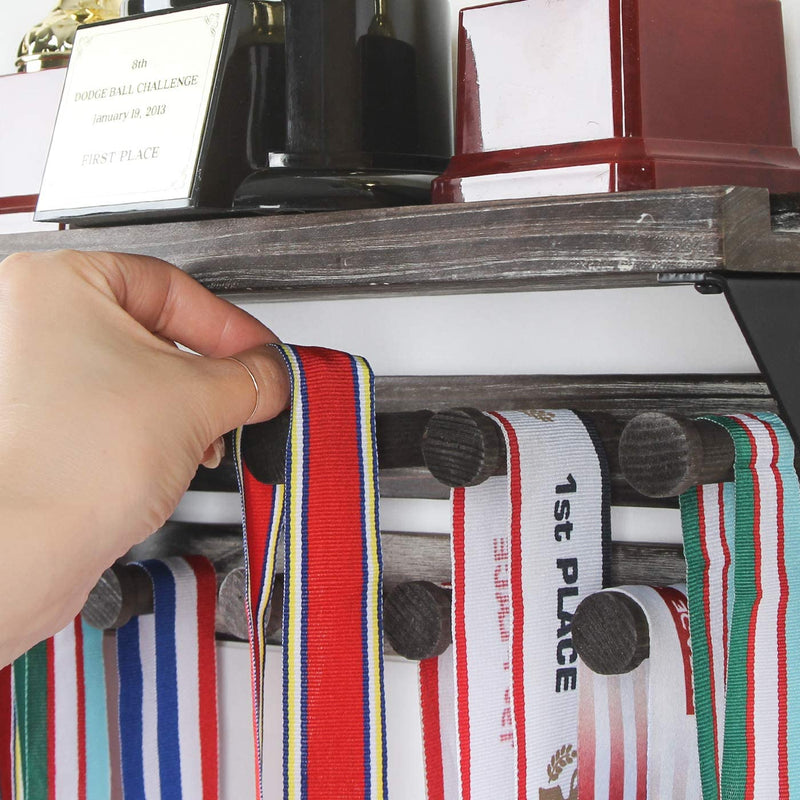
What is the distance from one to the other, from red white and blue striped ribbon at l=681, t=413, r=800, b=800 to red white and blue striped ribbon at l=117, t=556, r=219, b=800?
0.31 meters

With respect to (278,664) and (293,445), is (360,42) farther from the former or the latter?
(278,664)

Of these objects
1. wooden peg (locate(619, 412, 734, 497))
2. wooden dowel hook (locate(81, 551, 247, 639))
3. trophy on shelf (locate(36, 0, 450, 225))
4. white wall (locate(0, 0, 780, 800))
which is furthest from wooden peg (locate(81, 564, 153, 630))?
wooden peg (locate(619, 412, 734, 497))

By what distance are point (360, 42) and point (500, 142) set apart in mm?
85

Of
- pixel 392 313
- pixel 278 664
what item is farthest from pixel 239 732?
pixel 392 313

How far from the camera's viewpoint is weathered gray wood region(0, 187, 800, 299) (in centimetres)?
36

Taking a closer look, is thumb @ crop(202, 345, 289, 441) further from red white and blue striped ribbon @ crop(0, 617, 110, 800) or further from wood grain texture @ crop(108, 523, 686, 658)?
red white and blue striped ribbon @ crop(0, 617, 110, 800)

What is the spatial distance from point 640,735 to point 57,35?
49 cm

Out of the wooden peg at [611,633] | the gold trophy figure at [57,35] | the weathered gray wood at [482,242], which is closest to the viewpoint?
the weathered gray wood at [482,242]

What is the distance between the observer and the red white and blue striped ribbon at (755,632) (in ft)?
1.38

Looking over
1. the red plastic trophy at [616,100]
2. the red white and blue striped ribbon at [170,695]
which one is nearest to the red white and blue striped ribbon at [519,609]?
the red plastic trophy at [616,100]

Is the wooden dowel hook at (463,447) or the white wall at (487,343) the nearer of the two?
the wooden dowel hook at (463,447)

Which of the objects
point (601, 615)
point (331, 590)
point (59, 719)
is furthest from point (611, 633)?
point (59, 719)

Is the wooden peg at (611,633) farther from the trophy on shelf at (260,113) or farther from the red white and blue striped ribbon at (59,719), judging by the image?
the red white and blue striped ribbon at (59,719)

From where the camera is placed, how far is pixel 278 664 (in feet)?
2.34
